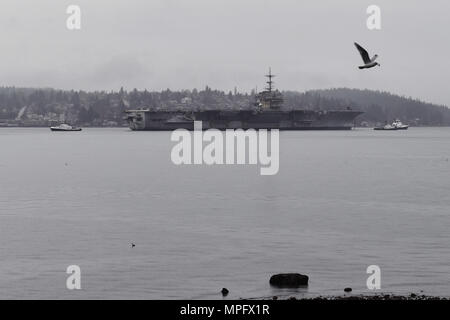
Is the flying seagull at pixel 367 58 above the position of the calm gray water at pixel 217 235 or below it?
above

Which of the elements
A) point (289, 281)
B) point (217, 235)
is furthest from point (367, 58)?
point (217, 235)

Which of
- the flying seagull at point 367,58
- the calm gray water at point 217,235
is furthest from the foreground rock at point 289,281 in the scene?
the flying seagull at point 367,58

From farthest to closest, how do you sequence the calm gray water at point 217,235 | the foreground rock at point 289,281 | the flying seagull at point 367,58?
the calm gray water at point 217,235 < the foreground rock at point 289,281 < the flying seagull at point 367,58

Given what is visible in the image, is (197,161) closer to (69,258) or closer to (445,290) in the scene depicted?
(69,258)

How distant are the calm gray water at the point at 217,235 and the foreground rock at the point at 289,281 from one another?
12.6 inches

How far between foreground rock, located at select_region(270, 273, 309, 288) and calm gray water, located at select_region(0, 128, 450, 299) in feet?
1.05

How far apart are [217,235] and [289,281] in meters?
11.1

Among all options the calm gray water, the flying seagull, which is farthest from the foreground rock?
the flying seagull

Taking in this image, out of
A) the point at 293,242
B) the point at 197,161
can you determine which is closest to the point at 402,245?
the point at 293,242

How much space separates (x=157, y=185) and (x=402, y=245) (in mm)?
32490

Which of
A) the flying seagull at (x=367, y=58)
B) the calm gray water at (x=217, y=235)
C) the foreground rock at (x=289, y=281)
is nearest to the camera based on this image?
the flying seagull at (x=367, y=58)

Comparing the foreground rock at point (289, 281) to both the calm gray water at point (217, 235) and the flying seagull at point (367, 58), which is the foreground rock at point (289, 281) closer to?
the calm gray water at point (217, 235)

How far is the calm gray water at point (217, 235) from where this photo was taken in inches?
1018

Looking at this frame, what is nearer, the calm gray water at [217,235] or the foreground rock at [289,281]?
the foreground rock at [289,281]
